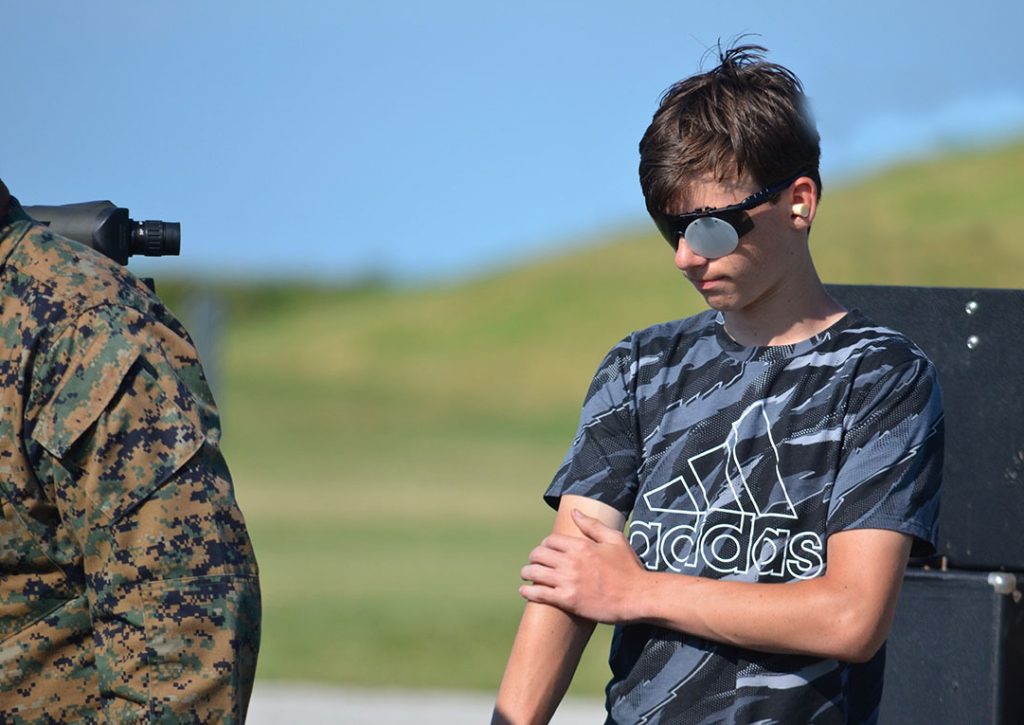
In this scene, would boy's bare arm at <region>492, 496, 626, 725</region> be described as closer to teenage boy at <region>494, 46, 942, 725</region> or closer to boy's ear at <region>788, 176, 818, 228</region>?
teenage boy at <region>494, 46, 942, 725</region>

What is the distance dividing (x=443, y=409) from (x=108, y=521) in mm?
54318

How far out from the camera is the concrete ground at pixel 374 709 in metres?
8.56

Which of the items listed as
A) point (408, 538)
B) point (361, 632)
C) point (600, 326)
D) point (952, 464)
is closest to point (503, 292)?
point (600, 326)

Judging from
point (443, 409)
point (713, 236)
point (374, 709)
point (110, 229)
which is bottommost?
point (374, 709)

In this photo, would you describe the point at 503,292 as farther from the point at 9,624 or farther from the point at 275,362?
the point at 9,624

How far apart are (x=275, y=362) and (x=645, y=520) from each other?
2633 inches

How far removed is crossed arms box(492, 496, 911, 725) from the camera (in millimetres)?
2395

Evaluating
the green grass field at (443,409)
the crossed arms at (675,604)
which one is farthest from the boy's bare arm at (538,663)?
the green grass field at (443,409)

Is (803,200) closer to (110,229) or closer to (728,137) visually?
(728,137)

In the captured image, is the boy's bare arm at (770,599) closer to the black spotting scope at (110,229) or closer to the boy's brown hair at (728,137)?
the boy's brown hair at (728,137)

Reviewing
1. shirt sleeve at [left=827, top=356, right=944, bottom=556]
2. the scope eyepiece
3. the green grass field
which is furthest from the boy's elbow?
the green grass field

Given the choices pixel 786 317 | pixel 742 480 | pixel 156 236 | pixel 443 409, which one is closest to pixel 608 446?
pixel 742 480

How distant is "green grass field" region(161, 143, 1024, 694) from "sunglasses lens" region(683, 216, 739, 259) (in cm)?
941

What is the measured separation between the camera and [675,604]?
2438 millimetres
